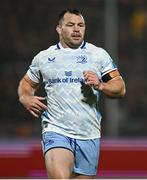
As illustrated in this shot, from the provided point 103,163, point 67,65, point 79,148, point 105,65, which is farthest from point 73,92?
point 103,163

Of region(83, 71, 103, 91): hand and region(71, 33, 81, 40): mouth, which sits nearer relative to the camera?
region(83, 71, 103, 91): hand

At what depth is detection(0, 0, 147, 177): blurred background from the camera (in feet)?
40.0

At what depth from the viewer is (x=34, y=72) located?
5797 mm

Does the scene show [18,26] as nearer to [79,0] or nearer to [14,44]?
[14,44]

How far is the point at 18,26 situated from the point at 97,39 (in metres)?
1.53

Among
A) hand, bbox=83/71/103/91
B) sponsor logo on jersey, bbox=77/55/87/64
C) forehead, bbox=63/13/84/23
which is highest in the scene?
forehead, bbox=63/13/84/23

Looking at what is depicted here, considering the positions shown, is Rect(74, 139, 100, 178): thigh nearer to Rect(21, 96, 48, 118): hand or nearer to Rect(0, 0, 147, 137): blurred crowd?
Rect(21, 96, 48, 118): hand

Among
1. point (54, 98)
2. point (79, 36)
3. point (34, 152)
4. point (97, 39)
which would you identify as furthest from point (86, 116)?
point (97, 39)

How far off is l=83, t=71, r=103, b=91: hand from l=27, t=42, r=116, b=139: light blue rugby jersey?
177mm

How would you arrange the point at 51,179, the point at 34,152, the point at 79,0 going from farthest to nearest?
the point at 79,0 < the point at 34,152 < the point at 51,179

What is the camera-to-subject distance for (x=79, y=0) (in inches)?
486

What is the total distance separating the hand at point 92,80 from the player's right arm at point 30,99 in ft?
1.40

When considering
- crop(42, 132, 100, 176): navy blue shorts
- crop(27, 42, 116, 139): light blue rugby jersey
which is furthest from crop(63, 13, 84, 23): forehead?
crop(42, 132, 100, 176): navy blue shorts

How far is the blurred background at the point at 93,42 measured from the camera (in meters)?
12.2
